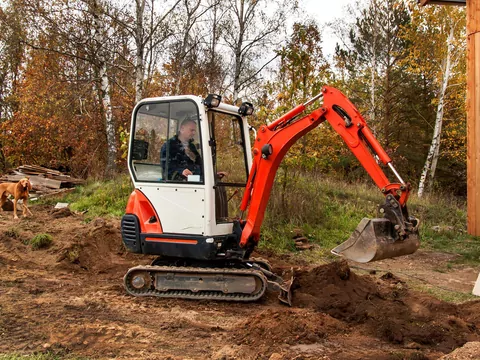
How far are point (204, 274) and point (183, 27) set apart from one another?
11.0 m

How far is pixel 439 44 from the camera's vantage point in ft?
56.9

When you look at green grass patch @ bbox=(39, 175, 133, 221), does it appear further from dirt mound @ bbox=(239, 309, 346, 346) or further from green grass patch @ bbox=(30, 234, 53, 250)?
dirt mound @ bbox=(239, 309, 346, 346)

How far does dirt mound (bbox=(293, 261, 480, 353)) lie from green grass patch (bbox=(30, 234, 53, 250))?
485 cm

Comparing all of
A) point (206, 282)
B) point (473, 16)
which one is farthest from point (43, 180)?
point (473, 16)

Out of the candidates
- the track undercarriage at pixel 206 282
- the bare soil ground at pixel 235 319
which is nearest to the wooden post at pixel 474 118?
the bare soil ground at pixel 235 319

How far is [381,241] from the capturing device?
4430 mm

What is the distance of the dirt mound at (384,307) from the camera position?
14.0 ft

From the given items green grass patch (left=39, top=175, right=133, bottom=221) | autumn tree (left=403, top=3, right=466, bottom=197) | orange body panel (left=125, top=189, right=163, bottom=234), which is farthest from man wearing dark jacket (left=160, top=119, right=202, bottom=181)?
autumn tree (left=403, top=3, right=466, bottom=197)

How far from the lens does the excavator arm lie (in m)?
4.45

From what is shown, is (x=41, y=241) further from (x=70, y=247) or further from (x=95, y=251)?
(x=95, y=251)

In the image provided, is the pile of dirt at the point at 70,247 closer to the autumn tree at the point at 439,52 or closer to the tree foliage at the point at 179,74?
the tree foliage at the point at 179,74

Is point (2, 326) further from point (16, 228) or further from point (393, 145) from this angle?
point (393, 145)

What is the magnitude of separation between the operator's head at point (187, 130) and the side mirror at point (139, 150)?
1.81 feet

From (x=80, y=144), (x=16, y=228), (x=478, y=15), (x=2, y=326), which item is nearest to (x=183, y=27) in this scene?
(x=80, y=144)
